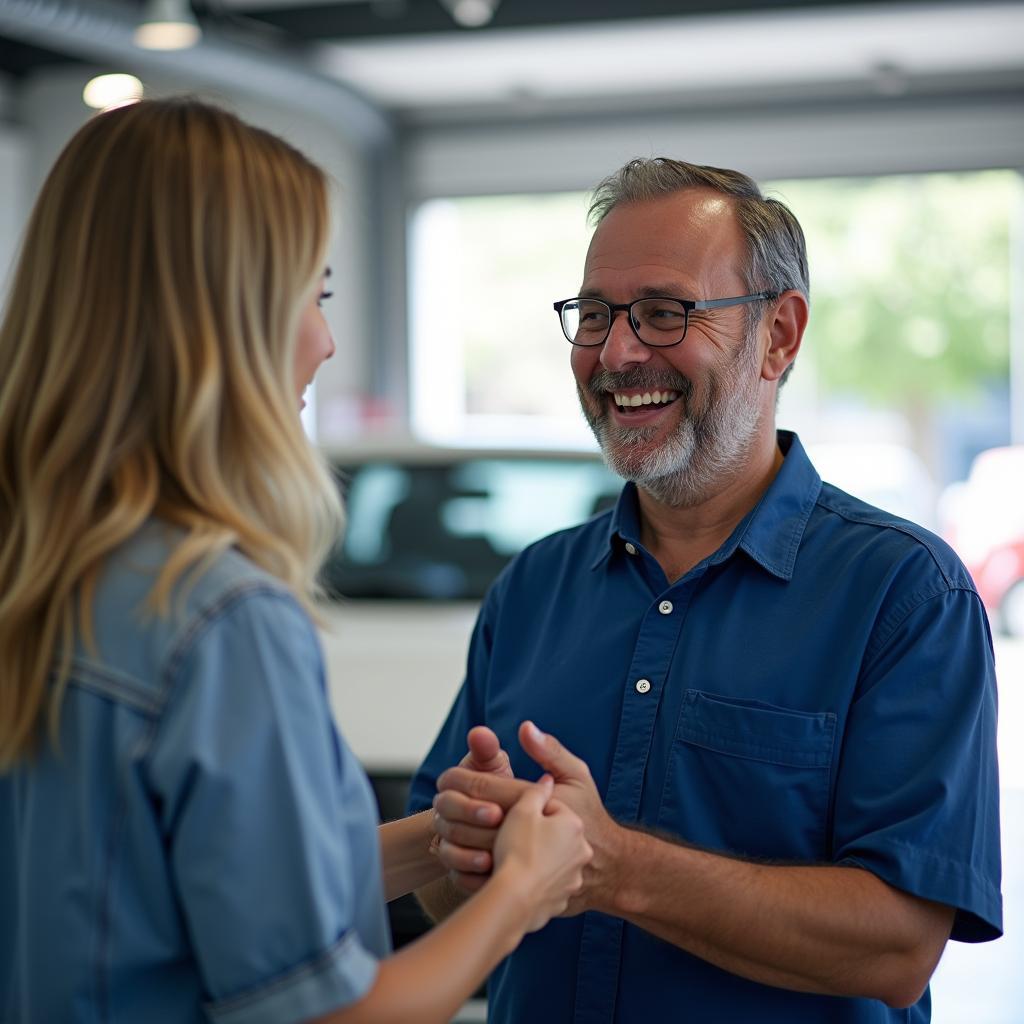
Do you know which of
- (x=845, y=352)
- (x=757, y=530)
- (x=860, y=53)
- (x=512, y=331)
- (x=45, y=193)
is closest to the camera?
(x=45, y=193)

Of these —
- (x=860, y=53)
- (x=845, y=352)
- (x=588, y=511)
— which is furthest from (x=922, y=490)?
(x=588, y=511)

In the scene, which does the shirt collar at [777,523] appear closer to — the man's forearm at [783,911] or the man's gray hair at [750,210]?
the man's gray hair at [750,210]

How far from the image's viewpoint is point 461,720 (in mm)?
2043

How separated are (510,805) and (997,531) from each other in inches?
401

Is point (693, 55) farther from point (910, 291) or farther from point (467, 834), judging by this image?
point (467, 834)

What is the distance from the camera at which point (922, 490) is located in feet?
40.4

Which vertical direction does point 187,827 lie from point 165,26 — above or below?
below

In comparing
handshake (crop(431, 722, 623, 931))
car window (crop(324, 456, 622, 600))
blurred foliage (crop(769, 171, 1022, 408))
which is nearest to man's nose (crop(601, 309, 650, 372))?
handshake (crop(431, 722, 623, 931))

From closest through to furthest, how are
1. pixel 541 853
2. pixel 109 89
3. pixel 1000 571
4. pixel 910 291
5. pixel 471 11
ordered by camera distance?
pixel 541 853 < pixel 109 89 < pixel 471 11 < pixel 1000 571 < pixel 910 291

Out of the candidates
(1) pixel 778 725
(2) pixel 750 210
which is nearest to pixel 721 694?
(1) pixel 778 725

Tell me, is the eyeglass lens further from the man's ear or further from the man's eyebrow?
the man's ear

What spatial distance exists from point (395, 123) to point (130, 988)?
9.89 m

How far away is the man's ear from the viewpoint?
2.06 meters

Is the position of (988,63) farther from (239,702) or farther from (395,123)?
(239,702)
